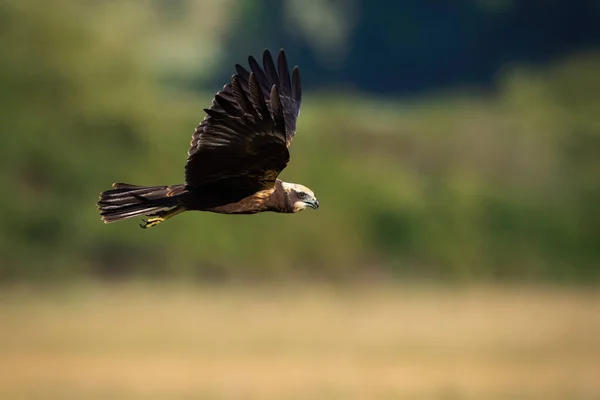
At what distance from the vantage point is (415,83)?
47.7 metres

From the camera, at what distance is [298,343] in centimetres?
2727

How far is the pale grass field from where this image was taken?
21.0 metres

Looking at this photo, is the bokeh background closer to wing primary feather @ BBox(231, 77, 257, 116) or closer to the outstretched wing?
the outstretched wing

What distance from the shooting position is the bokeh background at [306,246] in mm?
24906

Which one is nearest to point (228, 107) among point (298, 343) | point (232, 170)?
point (232, 170)

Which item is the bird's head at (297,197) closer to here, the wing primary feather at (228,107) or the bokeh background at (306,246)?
the wing primary feather at (228,107)

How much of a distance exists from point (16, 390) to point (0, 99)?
14146mm

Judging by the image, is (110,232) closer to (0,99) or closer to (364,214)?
(0,99)

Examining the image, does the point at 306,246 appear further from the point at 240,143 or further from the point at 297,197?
the point at 240,143

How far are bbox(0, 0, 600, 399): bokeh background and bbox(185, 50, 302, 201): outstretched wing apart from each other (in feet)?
39.5

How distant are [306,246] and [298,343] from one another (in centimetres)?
582

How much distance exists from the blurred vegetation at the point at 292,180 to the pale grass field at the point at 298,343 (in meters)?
0.85

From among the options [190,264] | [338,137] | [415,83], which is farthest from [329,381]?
[415,83]

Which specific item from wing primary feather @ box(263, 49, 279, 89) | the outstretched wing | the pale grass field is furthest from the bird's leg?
the pale grass field
